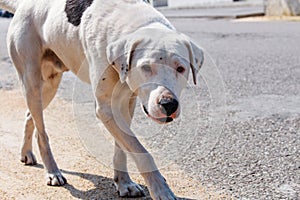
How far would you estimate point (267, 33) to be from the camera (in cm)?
1470

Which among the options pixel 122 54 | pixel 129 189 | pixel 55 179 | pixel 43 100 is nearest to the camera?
pixel 122 54

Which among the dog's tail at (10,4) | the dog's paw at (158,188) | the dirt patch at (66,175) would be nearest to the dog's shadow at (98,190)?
the dirt patch at (66,175)

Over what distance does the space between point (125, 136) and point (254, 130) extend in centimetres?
225

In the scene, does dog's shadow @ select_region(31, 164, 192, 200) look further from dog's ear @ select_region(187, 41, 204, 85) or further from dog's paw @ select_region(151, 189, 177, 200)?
dog's ear @ select_region(187, 41, 204, 85)

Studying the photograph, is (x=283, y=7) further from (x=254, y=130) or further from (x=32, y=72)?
(x=32, y=72)

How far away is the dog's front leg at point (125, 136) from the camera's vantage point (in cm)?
385

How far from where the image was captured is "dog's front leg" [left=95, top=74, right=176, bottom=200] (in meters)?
3.85

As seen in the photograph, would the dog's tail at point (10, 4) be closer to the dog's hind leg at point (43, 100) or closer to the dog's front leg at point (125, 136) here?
the dog's hind leg at point (43, 100)

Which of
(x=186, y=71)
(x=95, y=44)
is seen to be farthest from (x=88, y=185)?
(x=186, y=71)

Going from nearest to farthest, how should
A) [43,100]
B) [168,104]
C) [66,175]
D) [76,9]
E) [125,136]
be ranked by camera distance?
1. [168,104]
2. [125,136]
3. [76,9]
4. [66,175]
5. [43,100]

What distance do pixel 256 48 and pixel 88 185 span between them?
7.96 metres

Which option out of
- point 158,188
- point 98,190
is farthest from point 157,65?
point 98,190

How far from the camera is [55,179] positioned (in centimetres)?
468

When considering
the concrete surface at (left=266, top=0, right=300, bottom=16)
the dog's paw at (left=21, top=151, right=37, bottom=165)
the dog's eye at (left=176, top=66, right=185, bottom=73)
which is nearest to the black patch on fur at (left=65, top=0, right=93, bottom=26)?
the dog's eye at (left=176, top=66, right=185, bottom=73)
